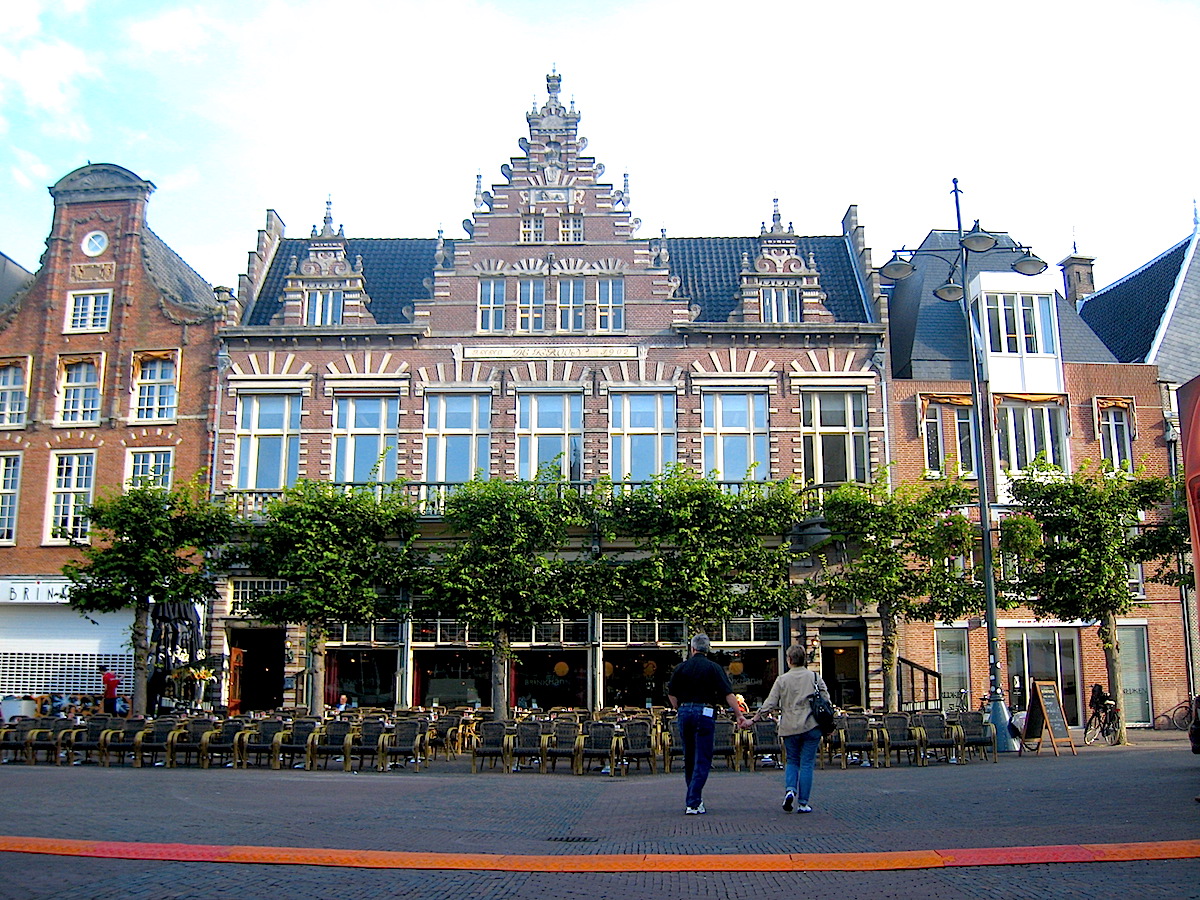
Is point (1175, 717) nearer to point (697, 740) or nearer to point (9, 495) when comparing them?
point (697, 740)

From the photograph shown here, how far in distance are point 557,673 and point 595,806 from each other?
1546cm

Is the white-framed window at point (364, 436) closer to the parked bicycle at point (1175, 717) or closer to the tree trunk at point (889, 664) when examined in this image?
the tree trunk at point (889, 664)

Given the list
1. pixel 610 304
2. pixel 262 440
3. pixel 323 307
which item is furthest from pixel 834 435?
pixel 262 440

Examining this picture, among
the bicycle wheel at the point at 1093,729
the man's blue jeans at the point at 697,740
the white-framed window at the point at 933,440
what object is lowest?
the bicycle wheel at the point at 1093,729

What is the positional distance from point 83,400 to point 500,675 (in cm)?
1479

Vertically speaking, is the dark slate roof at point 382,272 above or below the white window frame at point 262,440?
above

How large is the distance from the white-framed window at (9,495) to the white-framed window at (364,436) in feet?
29.0

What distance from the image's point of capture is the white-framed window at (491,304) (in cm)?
2947

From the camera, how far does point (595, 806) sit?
1271 centimetres

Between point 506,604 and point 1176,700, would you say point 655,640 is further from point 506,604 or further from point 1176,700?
point 1176,700

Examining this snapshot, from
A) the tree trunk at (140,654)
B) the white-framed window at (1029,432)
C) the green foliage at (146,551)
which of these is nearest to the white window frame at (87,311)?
the green foliage at (146,551)

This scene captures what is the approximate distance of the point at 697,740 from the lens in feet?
36.2

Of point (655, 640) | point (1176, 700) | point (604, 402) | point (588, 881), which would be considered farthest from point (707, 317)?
point (588, 881)

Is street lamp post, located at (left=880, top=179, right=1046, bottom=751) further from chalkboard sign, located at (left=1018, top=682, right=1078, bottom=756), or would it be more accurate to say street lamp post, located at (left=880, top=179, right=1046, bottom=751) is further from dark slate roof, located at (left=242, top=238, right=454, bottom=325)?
dark slate roof, located at (left=242, top=238, right=454, bottom=325)
